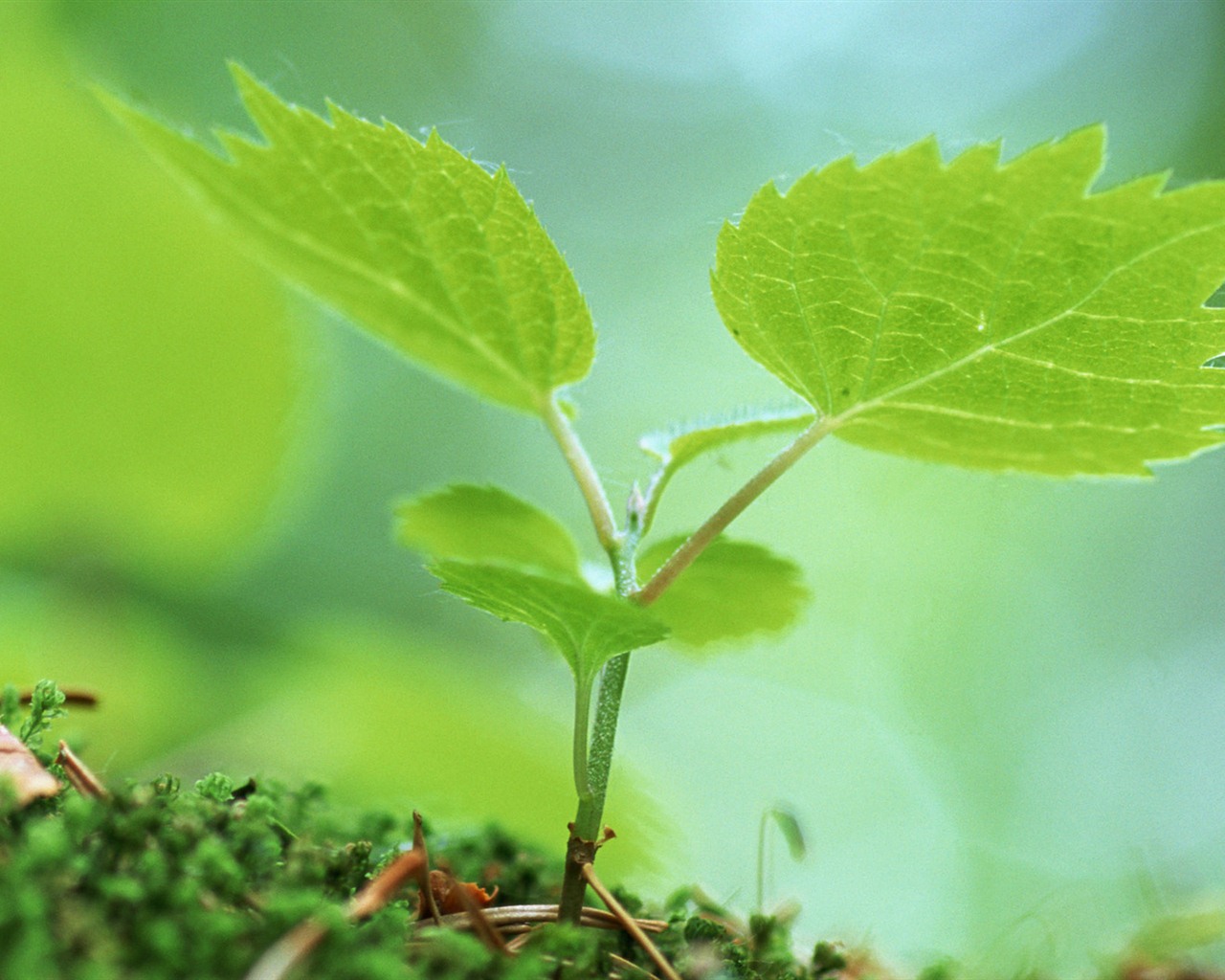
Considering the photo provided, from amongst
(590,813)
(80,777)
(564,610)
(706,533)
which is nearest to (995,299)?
(706,533)

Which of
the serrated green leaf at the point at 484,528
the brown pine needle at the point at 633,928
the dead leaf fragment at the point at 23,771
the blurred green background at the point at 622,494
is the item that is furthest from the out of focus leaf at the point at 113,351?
the brown pine needle at the point at 633,928

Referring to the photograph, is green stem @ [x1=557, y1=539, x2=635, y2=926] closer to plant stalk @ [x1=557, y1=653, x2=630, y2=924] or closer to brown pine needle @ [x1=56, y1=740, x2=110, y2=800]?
plant stalk @ [x1=557, y1=653, x2=630, y2=924]

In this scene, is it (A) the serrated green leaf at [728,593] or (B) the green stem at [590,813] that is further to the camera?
(A) the serrated green leaf at [728,593]

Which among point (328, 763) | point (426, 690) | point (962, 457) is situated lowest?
point (328, 763)

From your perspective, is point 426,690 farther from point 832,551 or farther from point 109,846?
point 832,551

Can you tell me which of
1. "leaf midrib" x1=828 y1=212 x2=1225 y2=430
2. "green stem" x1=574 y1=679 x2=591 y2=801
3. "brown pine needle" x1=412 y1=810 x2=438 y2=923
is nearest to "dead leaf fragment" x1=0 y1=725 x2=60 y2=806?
"brown pine needle" x1=412 y1=810 x2=438 y2=923

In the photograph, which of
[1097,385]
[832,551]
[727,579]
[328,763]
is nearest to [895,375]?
[1097,385]

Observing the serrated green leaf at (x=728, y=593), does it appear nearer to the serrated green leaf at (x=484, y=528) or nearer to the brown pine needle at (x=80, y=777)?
the serrated green leaf at (x=484, y=528)
